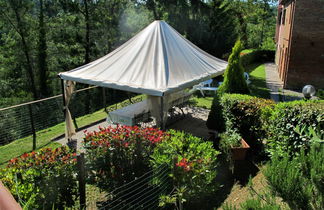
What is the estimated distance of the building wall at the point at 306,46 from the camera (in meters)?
14.5

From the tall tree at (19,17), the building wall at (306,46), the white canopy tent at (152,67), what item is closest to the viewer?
the white canopy tent at (152,67)

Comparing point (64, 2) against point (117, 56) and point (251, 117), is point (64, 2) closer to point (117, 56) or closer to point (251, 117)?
point (117, 56)

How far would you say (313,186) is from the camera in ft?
9.37

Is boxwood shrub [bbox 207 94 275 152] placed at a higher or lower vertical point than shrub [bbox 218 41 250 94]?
lower

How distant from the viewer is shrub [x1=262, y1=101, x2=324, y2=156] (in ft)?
14.5

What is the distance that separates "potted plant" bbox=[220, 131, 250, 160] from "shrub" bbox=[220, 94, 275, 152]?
1.22ft

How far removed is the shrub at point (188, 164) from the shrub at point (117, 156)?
0.88 ft

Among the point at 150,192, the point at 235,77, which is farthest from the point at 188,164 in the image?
the point at 235,77

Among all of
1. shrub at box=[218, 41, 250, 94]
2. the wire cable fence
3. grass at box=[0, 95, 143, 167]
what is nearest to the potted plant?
shrub at box=[218, 41, 250, 94]

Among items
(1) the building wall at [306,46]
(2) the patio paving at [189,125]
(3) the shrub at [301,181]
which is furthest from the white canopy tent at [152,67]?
(1) the building wall at [306,46]

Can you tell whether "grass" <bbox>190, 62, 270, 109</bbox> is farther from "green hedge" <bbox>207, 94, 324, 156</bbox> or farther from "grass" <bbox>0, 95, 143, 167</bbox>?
"grass" <bbox>0, 95, 143, 167</bbox>

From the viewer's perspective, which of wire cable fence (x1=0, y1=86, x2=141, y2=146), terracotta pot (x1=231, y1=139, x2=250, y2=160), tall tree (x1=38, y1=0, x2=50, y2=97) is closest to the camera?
terracotta pot (x1=231, y1=139, x2=250, y2=160)

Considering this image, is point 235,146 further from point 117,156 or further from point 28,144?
point 28,144

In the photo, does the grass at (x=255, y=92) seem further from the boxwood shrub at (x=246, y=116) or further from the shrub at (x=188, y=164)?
the shrub at (x=188, y=164)
